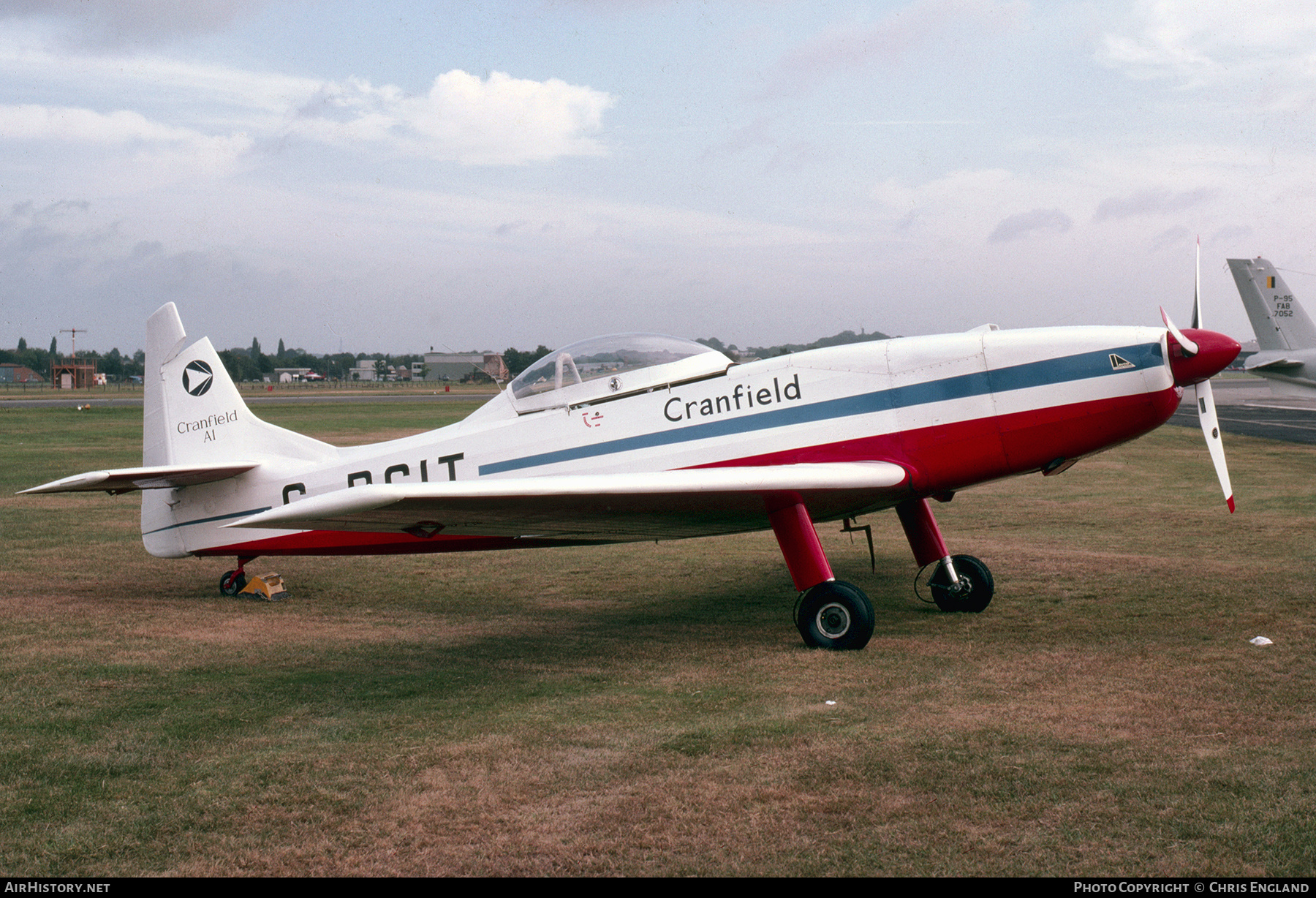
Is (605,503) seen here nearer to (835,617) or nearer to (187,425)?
(835,617)

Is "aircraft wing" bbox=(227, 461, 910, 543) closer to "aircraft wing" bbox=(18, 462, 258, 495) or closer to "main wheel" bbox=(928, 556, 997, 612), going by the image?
"main wheel" bbox=(928, 556, 997, 612)

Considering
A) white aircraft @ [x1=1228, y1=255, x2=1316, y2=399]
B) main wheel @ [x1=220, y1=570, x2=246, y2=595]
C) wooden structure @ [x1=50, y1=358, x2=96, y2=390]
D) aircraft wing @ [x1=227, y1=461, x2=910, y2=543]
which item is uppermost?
wooden structure @ [x1=50, y1=358, x2=96, y2=390]

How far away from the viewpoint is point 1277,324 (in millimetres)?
26328

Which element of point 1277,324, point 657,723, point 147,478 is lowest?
point 657,723

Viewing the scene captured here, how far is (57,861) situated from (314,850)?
95 centimetres

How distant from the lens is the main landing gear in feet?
22.4

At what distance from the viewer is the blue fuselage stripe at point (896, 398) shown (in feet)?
23.5

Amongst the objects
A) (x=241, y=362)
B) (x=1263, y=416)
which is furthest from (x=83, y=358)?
(x=1263, y=416)

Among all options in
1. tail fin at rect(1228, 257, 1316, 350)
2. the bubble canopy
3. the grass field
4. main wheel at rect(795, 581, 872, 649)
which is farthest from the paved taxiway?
main wheel at rect(795, 581, 872, 649)

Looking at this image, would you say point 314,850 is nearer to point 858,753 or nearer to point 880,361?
point 858,753

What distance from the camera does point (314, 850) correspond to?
12.5ft

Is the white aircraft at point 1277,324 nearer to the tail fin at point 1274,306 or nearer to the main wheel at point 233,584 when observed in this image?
the tail fin at point 1274,306

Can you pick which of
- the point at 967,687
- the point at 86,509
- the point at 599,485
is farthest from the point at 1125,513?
the point at 86,509

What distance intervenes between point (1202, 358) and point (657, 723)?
4.78 m
